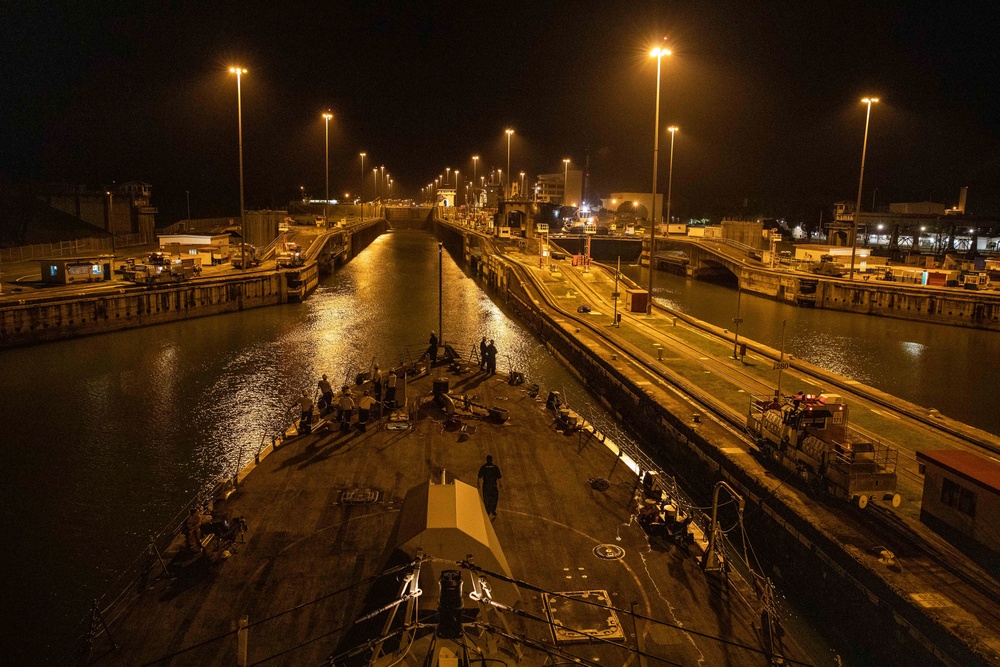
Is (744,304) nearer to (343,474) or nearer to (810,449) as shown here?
(810,449)

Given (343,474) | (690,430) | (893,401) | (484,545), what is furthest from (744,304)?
(484,545)

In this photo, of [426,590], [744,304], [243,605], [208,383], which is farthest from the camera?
[744,304]

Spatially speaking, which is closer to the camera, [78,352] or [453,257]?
[78,352]

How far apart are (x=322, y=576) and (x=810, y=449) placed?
1342 centimetres

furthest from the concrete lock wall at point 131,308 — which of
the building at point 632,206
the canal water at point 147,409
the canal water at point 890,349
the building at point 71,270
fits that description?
the building at point 632,206

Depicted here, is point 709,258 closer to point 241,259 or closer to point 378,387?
point 241,259

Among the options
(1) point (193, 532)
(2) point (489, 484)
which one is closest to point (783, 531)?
(2) point (489, 484)

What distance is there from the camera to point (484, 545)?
10.2m

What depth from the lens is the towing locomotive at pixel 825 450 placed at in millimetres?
17484

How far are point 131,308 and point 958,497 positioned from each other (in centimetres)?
5281

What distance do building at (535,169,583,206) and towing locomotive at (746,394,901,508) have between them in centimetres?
13730

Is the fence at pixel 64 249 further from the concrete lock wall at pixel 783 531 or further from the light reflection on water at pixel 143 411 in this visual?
the concrete lock wall at pixel 783 531

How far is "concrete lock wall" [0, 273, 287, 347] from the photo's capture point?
44.0m

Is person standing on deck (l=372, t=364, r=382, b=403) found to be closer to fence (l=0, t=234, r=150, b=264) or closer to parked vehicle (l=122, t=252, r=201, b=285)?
parked vehicle (l=122, t=252, r=201, b=285)
